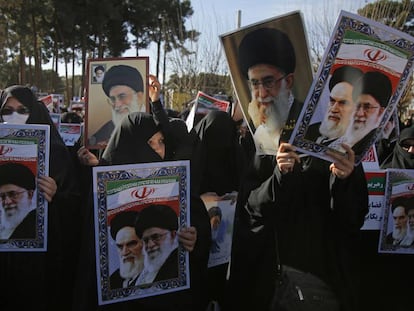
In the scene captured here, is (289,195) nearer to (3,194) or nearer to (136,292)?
(136,292)

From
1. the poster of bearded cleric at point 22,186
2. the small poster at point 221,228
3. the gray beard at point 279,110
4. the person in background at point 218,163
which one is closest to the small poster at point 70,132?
the person in background at point 218,163

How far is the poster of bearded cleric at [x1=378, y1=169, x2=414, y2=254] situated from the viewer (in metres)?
2.74

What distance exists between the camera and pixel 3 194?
2.33 meters

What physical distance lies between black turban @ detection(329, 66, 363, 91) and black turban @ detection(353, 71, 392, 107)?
2 centimetres

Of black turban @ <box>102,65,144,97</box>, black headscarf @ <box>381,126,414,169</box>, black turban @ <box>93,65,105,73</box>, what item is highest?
black turban @ <box>93,65,105,73</box>

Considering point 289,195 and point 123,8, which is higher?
point 123,8

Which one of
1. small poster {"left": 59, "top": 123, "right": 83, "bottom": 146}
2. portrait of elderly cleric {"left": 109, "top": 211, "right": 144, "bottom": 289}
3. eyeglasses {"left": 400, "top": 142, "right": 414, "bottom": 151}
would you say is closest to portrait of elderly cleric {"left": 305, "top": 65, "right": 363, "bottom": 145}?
portrait of elderly cleric {"left": 109, "top": 211, "right": 144, "bottom": 289}

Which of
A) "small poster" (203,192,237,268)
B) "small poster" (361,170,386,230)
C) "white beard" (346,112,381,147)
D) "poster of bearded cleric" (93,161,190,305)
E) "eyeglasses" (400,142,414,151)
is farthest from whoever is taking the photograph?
"eyeglasses" (400,142,414,151)

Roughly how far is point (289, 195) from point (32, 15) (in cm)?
2762

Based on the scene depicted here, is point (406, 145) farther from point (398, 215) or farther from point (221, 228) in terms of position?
point (221, 228)

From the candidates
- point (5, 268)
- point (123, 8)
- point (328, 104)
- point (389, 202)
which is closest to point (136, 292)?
point (5, 268)

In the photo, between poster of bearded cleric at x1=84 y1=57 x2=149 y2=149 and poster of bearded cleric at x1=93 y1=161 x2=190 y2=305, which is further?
poster of bearded cleric at x1=84 y1=57 x2=149 y2=149

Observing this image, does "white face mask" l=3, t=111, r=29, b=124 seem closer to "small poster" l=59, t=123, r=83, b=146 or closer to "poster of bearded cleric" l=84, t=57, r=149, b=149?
"poster of bearded cleric" l=84, t=57, r=149, b=149

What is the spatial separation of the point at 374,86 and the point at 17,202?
168cm
